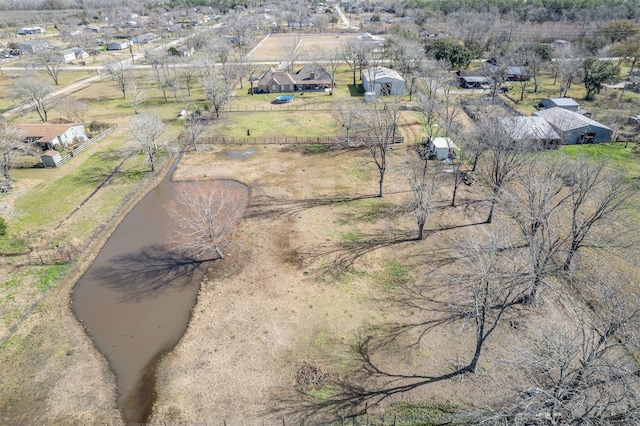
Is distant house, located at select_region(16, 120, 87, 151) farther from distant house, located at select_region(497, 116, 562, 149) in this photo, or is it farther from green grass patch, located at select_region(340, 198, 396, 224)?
distant house, located at select_region(497, 116, 562, 149)

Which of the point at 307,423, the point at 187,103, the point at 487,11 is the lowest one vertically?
the point at 307,423

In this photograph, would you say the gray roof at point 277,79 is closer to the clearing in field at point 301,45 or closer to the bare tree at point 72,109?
the clearing in field at point 301,45

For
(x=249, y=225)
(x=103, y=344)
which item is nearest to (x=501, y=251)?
(x=249, y=225)

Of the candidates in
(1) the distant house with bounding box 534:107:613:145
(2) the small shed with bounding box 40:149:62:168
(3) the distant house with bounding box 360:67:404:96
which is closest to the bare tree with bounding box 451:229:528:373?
(1) the distant house with bounding box 534:107:613:145

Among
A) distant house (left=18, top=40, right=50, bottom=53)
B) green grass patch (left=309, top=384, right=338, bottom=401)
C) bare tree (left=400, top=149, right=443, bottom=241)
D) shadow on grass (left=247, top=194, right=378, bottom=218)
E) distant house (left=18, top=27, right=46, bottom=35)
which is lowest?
green grass patch (left=309, top=384, right=338, bottom=401)

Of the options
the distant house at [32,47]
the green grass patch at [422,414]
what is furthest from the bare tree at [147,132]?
the distant house at [32,47]

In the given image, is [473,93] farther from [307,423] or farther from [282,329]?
[307,423]
